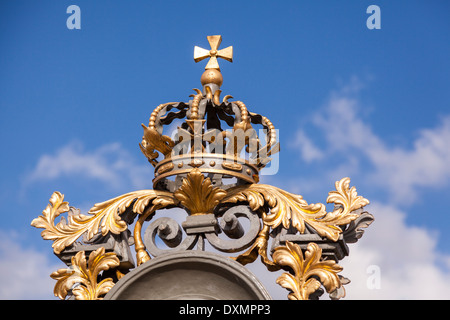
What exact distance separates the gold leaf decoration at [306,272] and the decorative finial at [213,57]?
821 mm

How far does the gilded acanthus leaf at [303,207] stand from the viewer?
290cm

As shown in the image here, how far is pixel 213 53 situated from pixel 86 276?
3.48 feet

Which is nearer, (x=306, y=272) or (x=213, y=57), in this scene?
(x=306, y=272)

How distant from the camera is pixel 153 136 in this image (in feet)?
10.4

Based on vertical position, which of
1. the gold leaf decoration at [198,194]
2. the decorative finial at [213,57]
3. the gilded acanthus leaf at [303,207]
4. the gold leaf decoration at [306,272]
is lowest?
the gold leaf decoration at [306,272]

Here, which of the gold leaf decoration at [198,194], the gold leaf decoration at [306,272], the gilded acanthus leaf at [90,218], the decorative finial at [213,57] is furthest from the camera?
the decorative finial at [213,57]

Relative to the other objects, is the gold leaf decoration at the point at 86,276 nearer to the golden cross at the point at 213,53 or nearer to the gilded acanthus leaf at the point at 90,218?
the gilded acanthus leaf at the point at 90,218

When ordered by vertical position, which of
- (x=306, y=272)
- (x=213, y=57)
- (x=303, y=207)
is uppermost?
(x=213, y=57)

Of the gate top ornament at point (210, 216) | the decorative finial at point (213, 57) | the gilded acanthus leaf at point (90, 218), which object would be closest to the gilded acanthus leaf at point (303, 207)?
the gate top ornament at point (210, 216)

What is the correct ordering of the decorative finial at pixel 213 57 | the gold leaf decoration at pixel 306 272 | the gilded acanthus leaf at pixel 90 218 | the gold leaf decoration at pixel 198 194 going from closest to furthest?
the gold leaf decoration at pixel 306 272, the gold leaf decoration at pixel 198 194, the gilded acanthus leaf at pixel 90 218, the decorative finial at pixel 213 57

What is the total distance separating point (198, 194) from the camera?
10.0 feet

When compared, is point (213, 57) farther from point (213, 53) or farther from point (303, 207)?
point (303, 207)

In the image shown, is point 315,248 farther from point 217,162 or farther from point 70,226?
point 70,226

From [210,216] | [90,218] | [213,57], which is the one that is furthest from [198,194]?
[213,57]
